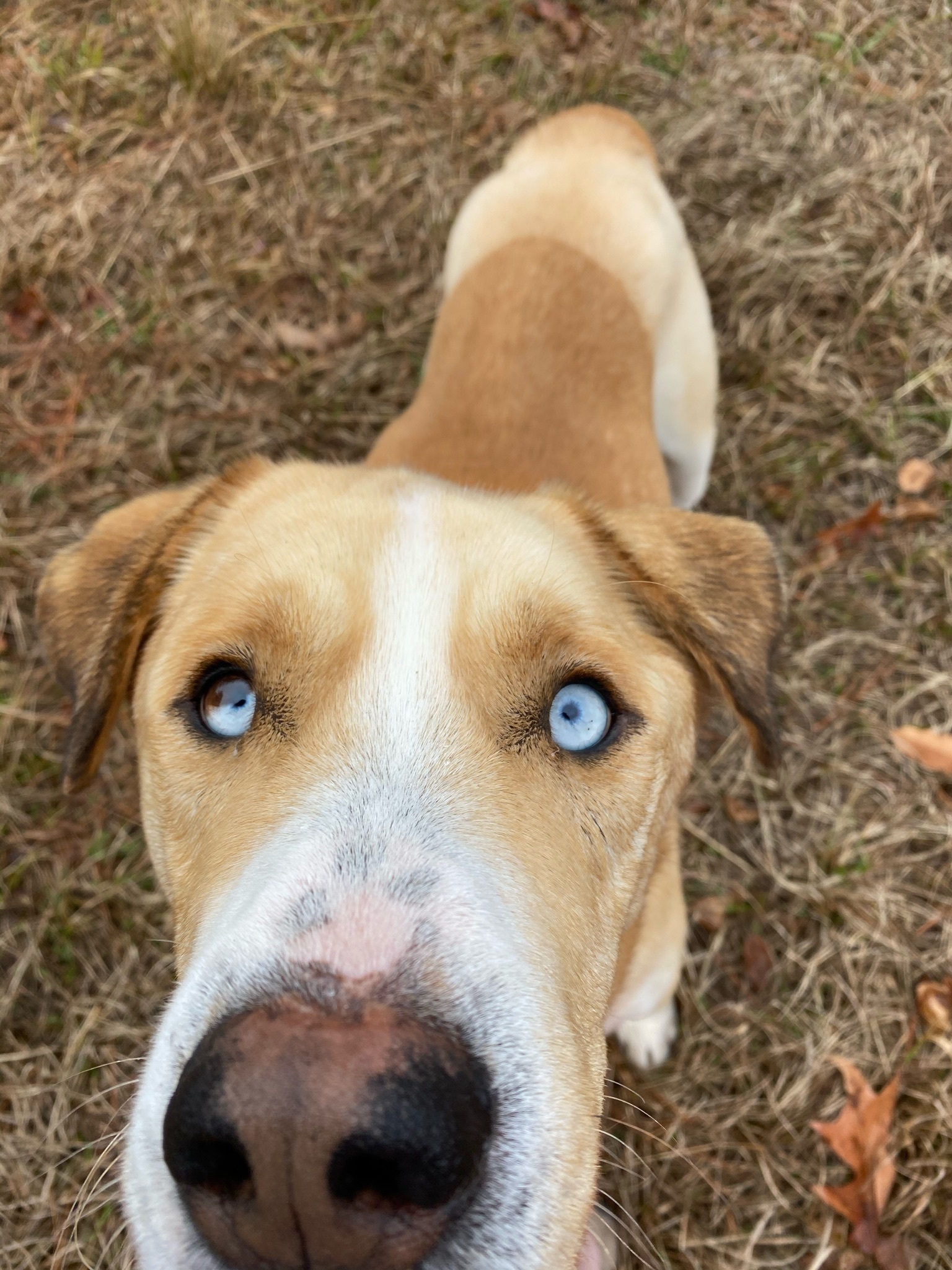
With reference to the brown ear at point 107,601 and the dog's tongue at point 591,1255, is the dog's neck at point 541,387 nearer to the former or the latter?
the brown ear at point 107,601

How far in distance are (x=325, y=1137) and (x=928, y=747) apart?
4.03 metres

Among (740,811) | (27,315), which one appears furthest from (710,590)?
(27,315)

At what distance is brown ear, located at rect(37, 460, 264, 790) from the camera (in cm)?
263

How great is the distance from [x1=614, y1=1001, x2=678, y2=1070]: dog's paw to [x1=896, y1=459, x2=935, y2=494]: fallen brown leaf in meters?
2.99

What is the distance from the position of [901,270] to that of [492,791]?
4.77 metres

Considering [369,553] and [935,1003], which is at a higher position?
[369,553]

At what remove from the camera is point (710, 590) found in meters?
2.65

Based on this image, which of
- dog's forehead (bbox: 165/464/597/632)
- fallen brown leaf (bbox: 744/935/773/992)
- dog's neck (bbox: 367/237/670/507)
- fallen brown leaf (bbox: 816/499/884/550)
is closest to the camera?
dog's forehead (bbox: 165/464/597/632)

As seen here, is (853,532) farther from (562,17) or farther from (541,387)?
(562,17)

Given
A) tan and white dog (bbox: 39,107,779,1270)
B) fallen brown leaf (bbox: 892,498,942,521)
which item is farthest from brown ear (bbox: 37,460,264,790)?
fallen brown leaf (bbox: 892,498,942,521)

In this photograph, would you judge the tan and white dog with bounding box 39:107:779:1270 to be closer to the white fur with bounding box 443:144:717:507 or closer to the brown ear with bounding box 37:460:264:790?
the brown ear with bounding box 37:460:264:790

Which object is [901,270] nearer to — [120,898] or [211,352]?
[211,352]

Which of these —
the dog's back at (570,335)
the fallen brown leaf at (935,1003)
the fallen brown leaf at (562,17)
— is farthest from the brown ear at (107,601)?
the fallen brown leaf at (562,17)

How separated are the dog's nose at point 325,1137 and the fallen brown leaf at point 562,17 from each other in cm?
598
